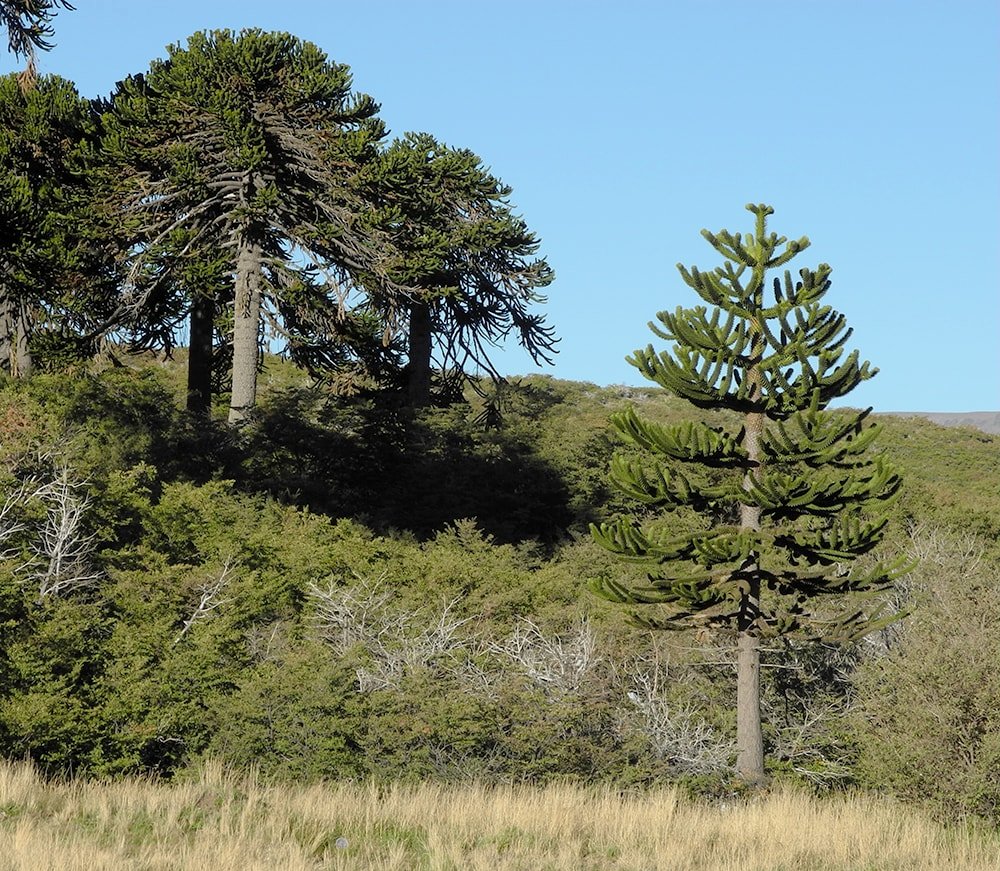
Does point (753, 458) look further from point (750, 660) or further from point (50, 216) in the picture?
point (50, 216)

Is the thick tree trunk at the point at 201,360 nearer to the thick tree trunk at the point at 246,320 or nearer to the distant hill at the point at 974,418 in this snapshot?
the thick tree trunk at the point at 246,320

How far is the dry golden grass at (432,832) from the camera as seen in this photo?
30.9 feet

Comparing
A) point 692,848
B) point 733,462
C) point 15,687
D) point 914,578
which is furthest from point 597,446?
point 692,848

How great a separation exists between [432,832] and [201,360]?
813 inches

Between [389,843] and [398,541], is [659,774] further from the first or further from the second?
[398,541]

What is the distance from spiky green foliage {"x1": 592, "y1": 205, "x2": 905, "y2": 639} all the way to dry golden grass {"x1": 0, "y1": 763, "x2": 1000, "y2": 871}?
3.13 metres

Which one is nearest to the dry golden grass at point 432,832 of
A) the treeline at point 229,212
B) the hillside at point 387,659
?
the hillside at point 387,659

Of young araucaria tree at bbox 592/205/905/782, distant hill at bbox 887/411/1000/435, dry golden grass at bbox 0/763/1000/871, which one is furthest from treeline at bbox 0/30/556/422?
distant hill at bbox 887/411/1000/435

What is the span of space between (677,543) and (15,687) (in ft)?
26.2

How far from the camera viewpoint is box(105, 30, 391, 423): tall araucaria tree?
2366cm

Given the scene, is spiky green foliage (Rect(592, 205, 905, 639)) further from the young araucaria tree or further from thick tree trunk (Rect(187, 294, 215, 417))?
thick tree trunk (Rect(187, 294, 215, 417))

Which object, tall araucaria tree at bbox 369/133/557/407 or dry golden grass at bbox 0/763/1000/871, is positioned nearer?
dry golden grass at bbox 0/763/1000/871

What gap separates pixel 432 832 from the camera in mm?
10430

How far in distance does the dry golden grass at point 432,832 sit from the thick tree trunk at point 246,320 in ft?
43.7
